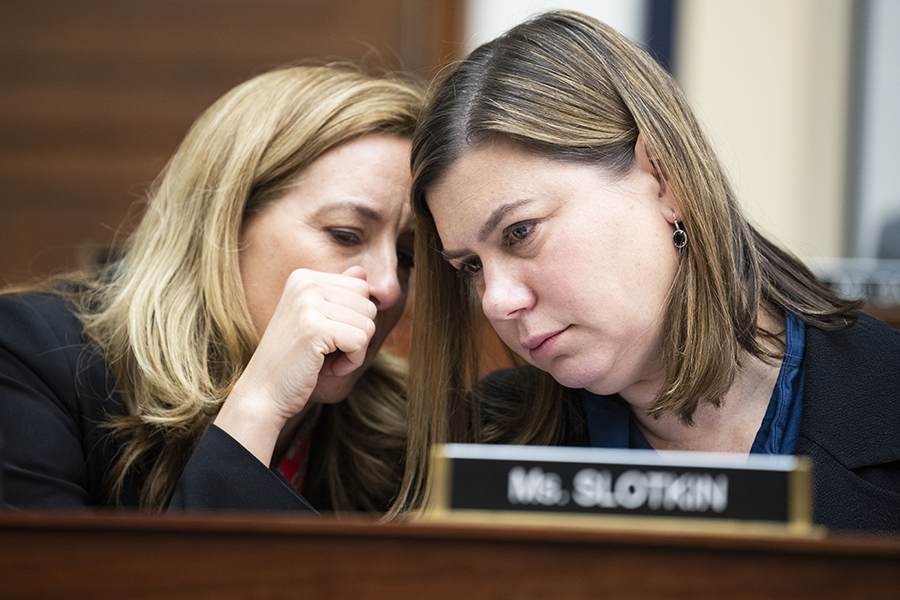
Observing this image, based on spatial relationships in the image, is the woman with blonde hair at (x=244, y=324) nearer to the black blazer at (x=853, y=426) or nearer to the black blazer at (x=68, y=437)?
the black blazer at (x=68, y=437)

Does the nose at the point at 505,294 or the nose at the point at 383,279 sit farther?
the nose at the point at 383,279

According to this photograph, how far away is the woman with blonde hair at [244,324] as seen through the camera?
1133mm

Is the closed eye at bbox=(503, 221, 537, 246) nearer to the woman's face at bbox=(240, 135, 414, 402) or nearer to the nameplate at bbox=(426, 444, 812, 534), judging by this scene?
the woman's face at bbox=(240, 135, 414, 402)

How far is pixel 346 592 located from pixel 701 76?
2.29 meters

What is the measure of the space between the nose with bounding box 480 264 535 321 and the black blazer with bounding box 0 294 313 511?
0.35 metres

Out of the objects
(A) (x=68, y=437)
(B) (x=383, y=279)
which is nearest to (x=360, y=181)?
(B) (x=383, y=279)

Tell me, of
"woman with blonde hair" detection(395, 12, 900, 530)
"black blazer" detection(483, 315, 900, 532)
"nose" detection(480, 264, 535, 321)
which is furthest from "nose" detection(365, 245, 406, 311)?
"black blazer" detection(483, 315, 900, 532)

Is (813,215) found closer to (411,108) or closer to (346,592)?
(411,108)

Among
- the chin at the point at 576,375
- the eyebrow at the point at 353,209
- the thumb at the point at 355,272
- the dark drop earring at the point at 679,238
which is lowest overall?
the chin at the point at 576,375

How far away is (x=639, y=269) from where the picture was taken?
3.41 ft

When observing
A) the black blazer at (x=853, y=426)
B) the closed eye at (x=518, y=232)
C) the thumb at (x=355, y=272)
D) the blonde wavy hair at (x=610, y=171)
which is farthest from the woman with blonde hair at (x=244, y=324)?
the black blazer at (x=853, y=426)

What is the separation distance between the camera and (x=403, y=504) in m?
1.20

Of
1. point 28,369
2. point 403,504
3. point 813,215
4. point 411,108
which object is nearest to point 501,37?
point 411,108

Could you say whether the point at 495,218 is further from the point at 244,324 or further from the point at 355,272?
the point at 244,324
